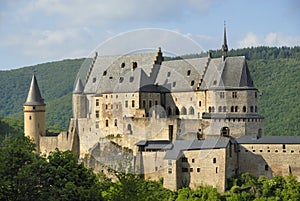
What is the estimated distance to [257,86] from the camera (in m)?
102

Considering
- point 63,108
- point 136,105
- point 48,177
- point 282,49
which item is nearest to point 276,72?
point 282,49

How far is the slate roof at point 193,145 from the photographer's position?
5301 cm

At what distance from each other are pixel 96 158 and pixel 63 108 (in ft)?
182

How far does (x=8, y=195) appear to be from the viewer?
3672 cm

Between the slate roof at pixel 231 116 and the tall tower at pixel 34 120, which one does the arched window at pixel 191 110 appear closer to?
the slate roof at pixel 231 116

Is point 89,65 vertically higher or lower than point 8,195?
higher

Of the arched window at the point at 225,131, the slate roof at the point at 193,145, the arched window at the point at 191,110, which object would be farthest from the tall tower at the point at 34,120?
the arched window at the point at 225,131

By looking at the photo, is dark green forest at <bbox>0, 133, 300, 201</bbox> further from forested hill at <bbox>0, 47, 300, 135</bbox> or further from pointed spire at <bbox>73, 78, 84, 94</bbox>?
forested hill at <bbox>0, 47, 300, 135</bbox>

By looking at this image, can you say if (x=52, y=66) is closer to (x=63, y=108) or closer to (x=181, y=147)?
(x=63, y=108)

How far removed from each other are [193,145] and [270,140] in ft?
17.9

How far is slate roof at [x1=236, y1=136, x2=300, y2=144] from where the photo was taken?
52844 millimetres

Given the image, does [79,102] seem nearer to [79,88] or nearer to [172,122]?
[79,88]

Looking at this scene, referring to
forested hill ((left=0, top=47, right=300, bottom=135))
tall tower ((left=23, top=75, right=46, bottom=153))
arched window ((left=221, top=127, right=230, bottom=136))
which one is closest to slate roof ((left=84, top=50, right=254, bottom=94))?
forested hill ((left=0, top=47, right=300, bottom=135))

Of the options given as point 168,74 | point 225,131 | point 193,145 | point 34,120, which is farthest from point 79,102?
point 193,145
